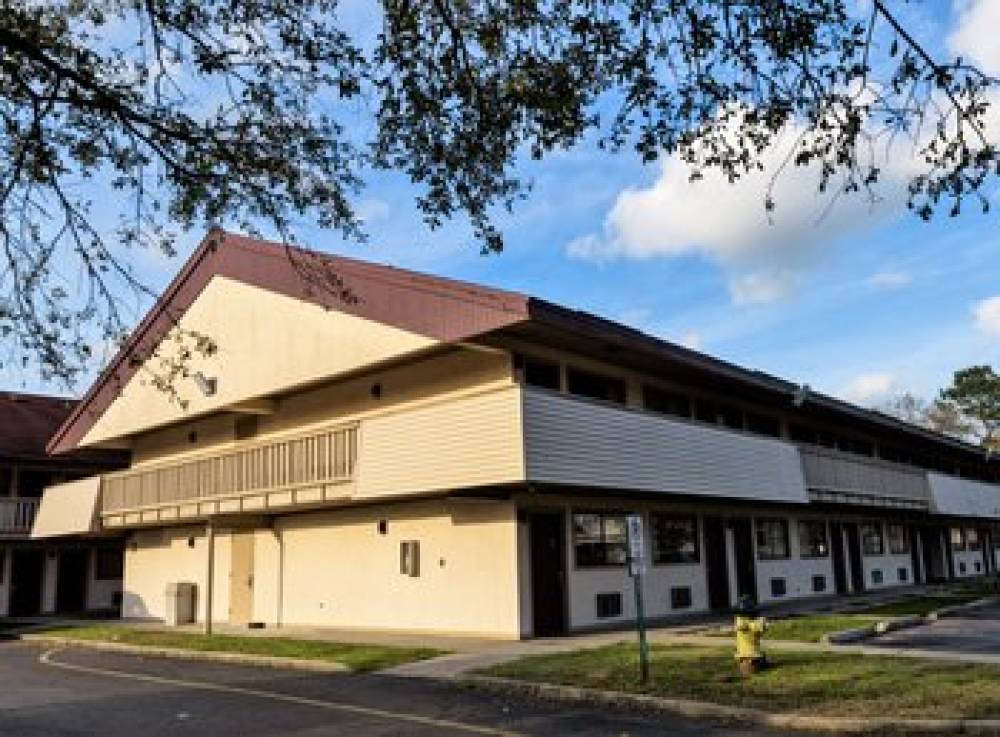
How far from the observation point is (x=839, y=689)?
11914 millimetres

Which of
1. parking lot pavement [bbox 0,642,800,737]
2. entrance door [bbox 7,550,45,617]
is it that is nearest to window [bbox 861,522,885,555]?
parking lot pavement [bbox 0,642,800,737]

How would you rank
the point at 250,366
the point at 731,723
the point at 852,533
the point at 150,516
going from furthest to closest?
1. the point at 852,533
2. the point at 150,516
3. the point at 250,366
4. the point at 731,723

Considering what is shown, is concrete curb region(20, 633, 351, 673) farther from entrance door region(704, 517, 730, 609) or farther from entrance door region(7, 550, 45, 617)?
entrance door region(704, 517, 730, 609)

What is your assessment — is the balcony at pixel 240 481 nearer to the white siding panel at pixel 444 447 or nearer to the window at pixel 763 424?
the white siding panel at pixel 444 447

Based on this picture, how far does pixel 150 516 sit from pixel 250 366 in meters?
6.63

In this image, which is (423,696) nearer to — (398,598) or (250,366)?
(398,598)

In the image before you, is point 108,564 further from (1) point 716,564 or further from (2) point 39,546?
(1) point 716,564

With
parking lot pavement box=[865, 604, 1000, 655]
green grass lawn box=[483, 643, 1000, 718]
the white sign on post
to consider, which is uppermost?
Answer: the white sign on post

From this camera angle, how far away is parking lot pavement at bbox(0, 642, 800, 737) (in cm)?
1129

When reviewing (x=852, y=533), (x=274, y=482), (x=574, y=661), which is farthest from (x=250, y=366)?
(x=852, y=533)

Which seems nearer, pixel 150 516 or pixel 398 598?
pixel 398 598

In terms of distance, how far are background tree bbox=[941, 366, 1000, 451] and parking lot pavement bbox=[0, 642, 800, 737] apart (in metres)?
65.2

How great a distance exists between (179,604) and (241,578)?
2.23 m

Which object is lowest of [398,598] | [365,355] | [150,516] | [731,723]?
[731,723]
